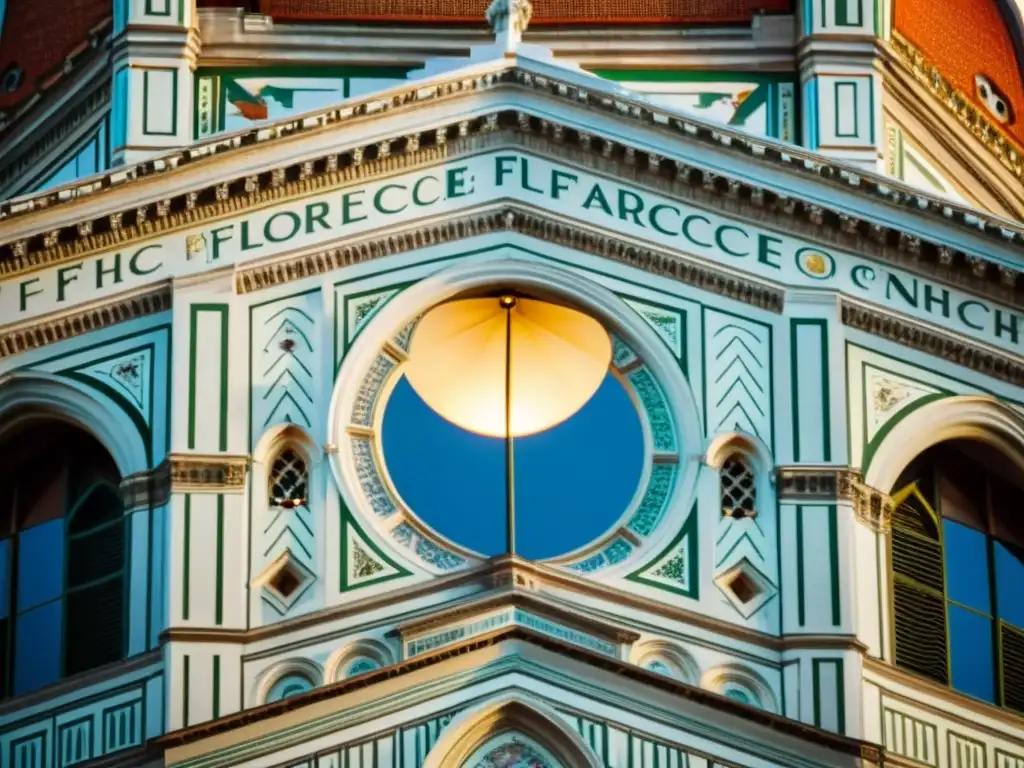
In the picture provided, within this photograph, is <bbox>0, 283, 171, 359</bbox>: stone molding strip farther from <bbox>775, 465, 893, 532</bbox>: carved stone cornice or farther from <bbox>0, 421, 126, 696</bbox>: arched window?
<bbox>775, 465, 893, 532</bbox>: carved stone cornice

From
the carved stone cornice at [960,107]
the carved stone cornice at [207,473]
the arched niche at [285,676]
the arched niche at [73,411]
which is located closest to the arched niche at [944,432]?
the arched niche at [285,676]

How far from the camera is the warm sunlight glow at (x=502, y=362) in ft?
145

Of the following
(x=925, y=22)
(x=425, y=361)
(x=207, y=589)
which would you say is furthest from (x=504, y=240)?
(x=925, y=22)

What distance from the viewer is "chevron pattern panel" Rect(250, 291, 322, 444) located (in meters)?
43.8

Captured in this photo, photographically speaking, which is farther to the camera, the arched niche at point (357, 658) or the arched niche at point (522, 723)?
the arched niche at point (357, 658)

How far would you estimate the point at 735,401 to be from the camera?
44.2 metres

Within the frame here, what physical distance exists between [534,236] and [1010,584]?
5363 millimetres

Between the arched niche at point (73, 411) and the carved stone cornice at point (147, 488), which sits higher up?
the arched niche at point (73, 411)

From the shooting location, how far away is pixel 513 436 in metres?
44.0

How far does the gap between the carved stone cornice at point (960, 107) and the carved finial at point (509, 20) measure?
4.87 m

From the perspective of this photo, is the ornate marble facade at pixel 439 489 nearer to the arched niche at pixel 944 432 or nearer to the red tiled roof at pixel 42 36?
the arched niche at pixel 944 432

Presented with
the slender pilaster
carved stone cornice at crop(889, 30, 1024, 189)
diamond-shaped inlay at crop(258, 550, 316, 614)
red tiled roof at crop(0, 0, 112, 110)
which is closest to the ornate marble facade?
diamond-shaped inlay at crop(258, 550, 316, 614)

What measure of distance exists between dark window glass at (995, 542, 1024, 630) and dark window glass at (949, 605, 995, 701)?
341 millimetres

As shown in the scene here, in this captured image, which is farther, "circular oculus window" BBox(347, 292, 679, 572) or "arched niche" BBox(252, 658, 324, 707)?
"circular oculus window" BBox(347, 292, 679, 572)
